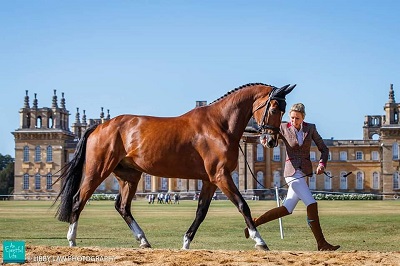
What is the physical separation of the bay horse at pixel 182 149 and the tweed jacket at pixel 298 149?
342mm

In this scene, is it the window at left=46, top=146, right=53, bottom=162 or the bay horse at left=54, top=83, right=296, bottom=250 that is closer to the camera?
the bay horse at left=54, top=83, right=296, bottom=250

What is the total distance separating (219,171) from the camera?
10102mm

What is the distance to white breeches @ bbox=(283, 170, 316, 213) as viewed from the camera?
10.4 m

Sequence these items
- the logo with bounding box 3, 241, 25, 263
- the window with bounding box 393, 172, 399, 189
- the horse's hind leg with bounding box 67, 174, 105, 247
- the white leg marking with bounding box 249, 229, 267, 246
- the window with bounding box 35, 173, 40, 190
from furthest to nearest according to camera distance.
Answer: the window with bounding box 35, 173, 40, 190 < the window with bounding box 393, 172, 399, 189 < the horse's hind leg with bounding box 67, 174, 105, 247 < the white leg marking with bounding box 249, 229, 267, 246 < the logo with bounding box 3, 241, 25, 263

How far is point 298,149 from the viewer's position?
10523 millimetres

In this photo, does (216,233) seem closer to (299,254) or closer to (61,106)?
(299,254)

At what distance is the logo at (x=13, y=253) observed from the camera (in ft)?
28.9

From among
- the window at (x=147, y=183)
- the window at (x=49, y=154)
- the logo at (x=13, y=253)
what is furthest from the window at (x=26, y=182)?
the logo at (x=13, y=253)

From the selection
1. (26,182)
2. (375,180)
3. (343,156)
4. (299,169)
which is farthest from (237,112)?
(26,182)

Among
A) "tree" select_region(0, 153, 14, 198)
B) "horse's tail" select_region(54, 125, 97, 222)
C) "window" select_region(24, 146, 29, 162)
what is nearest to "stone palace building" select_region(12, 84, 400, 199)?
"window" select_region(24, 146, 29, 162)

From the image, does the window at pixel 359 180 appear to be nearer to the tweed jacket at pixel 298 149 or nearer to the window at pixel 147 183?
the window at pixel 147 183

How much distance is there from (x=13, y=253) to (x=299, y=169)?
3939mm

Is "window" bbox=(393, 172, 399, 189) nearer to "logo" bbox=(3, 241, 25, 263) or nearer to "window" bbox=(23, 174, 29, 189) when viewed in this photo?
"window" bbox=(23, 174, 29, 189)

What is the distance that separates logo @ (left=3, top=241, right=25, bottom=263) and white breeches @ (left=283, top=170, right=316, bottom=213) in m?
3.54
